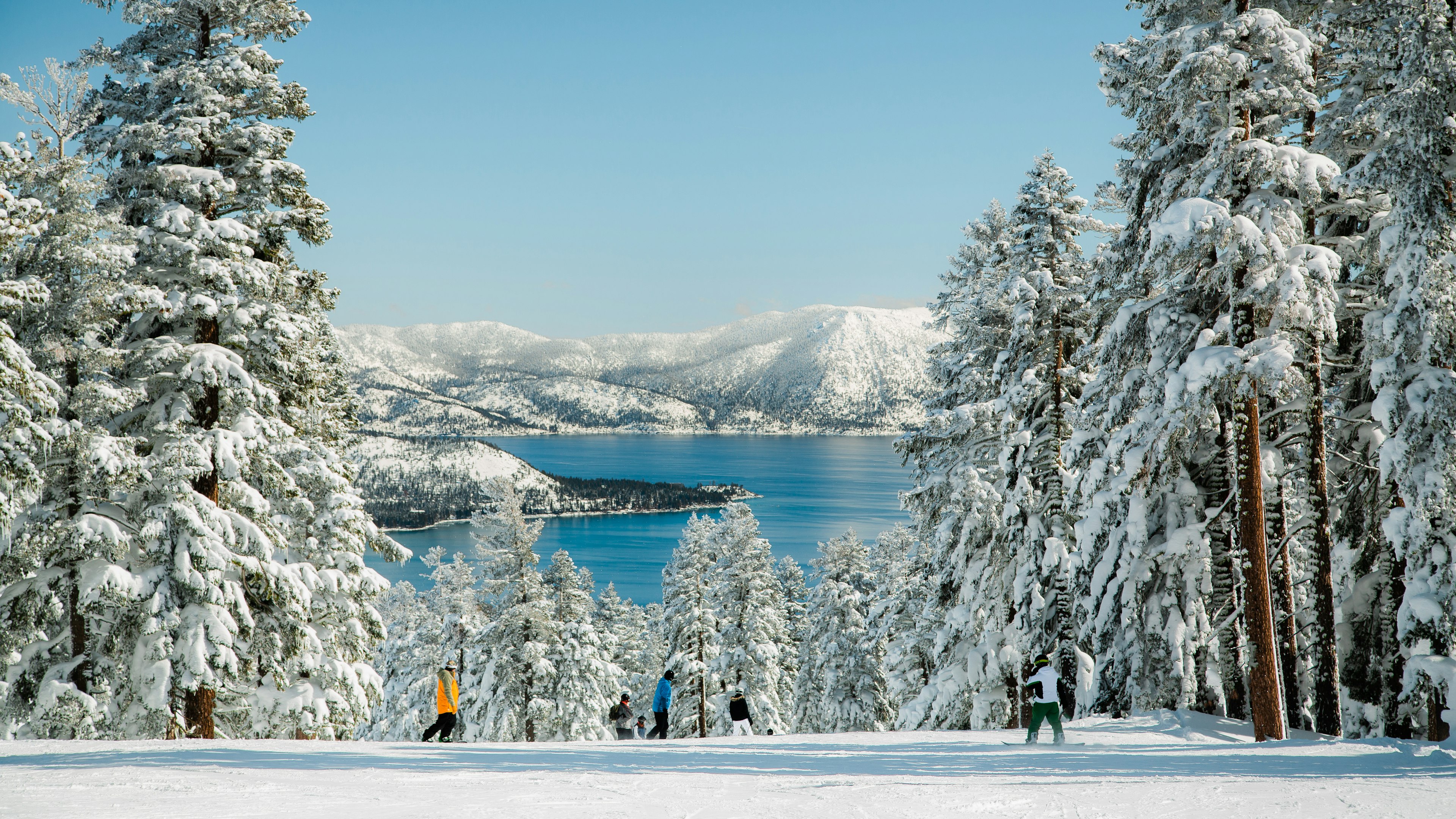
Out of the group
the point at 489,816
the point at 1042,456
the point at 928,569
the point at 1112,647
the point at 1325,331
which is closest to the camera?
the point at 489,816

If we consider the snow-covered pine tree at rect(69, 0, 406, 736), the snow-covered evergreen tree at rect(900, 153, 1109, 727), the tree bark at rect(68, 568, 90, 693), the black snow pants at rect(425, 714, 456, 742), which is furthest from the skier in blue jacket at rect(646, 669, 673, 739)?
the tree bark at rect(68, 568, 90, 693)

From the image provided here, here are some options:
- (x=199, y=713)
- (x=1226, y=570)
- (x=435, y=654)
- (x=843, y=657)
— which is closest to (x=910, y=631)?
(x=843, y=657)

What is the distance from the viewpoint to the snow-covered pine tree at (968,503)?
18859 mm

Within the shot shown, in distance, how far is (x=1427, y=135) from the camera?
11078mm

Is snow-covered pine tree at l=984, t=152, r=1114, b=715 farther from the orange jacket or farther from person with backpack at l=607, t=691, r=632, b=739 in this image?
the orange jacket

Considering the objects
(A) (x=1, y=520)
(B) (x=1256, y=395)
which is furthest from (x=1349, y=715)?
(A) (x=1, y=520)

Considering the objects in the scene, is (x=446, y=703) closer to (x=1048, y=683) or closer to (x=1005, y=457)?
(x=1048, y=683)

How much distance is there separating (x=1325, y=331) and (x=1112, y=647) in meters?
6.08

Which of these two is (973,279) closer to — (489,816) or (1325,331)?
(1325,331)

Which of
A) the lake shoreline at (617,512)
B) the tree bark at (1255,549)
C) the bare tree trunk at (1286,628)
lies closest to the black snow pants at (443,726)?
the tree bark at (1255,549)

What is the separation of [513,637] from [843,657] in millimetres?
13471

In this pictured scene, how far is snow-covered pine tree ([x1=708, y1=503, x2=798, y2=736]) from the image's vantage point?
34.3m

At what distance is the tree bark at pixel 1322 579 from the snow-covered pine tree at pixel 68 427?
1685 cm

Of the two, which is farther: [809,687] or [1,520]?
[809,687]
